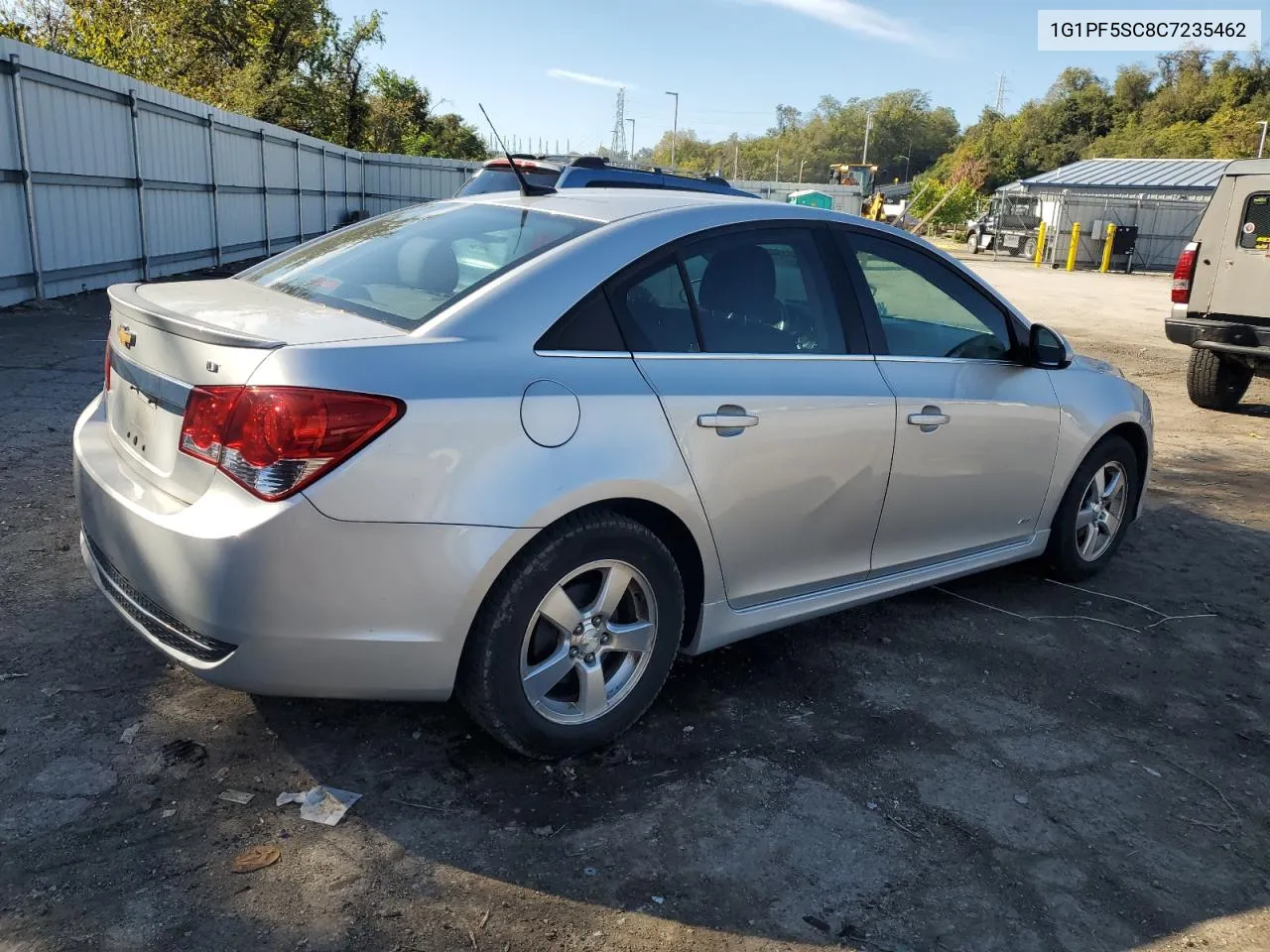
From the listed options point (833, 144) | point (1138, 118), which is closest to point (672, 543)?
point (1138, 118)

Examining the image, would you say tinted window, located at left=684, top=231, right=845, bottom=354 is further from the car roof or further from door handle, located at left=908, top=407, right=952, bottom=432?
door handle, located at left=908, top=407, right=952, bottom=432

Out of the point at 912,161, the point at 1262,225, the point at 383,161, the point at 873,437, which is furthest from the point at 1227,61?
the point at 873,437

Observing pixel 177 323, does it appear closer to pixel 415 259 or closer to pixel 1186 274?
pixel 415 259

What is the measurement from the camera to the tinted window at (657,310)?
3.02 m

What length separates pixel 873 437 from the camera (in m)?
3.54

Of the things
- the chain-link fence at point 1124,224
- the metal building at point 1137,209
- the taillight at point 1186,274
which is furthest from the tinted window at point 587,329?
the metal building at point 1137,209

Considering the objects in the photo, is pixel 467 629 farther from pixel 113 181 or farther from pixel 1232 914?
pixel 113 181

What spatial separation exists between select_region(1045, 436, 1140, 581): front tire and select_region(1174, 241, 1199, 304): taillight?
220 inches

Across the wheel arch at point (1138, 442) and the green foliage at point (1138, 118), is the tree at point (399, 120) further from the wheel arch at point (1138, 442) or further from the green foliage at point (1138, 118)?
the green foliage at point (1138, 118)

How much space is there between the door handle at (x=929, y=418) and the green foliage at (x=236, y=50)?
26.0 meters

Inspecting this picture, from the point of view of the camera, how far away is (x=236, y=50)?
32219 mm

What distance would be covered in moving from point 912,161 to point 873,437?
139740 mm

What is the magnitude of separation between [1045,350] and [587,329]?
2242 mm

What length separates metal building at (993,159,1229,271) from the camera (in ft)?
118
